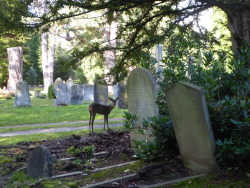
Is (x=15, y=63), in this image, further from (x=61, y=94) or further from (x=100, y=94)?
(x=100, y=94)

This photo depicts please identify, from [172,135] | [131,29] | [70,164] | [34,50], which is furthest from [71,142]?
[34,50]

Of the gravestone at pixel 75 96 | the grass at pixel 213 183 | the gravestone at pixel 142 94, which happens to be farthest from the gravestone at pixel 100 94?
the grass at pixel 213 183

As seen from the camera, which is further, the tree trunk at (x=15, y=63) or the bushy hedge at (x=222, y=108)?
the tree trunk at (x=15, y=63)

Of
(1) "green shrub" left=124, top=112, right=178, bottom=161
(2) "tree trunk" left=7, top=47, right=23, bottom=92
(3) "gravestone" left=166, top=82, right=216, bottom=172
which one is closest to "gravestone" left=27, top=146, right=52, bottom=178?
(1) "green shrub" left=124, top=112, right=178, bottom=161

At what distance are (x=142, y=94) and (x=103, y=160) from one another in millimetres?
1560

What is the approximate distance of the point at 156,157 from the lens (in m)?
5.05

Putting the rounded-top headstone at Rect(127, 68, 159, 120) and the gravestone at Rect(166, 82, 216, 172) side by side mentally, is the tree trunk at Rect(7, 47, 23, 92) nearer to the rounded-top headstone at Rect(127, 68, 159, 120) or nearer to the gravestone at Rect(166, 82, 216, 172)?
the rounded-top headstone at Rect(127, 68, 159, 120)

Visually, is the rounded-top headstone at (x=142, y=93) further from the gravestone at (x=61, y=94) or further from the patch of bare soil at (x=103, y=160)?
the gravestone at (x=61, y=94)

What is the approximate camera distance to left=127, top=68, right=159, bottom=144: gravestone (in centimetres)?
632

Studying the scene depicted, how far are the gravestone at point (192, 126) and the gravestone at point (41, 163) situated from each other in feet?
6.71

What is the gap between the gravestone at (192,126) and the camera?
4246mm

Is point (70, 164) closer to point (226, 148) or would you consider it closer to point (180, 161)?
point (180, 161)

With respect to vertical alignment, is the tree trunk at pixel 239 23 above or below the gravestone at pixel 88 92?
above

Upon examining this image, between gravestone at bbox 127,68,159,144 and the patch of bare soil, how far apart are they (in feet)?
2.43
